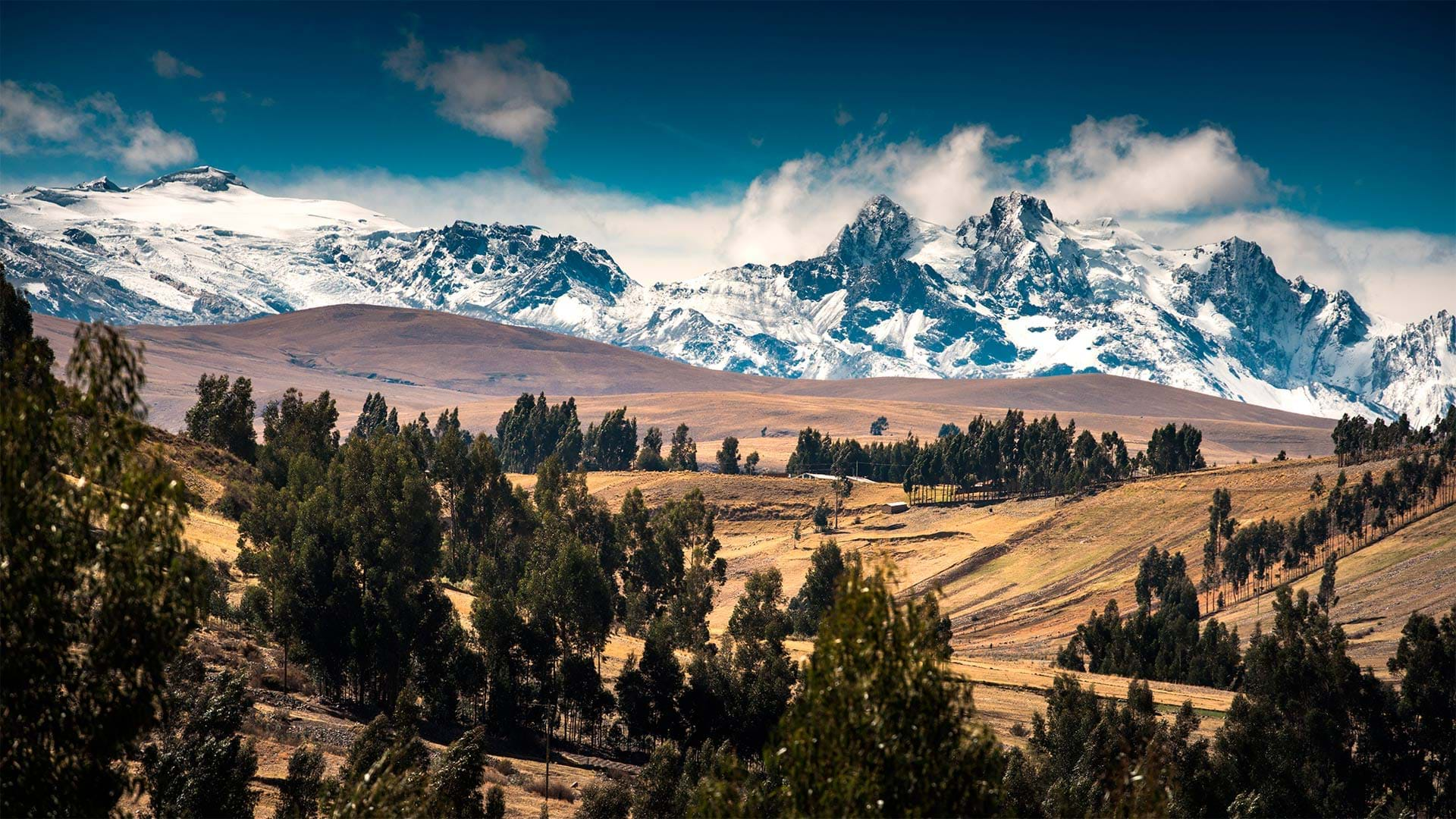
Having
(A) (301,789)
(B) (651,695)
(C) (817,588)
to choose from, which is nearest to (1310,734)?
(B) (651,695)

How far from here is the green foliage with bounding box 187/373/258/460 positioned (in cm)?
14338

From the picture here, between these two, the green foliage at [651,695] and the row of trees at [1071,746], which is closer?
the row of trees at [1071,746]

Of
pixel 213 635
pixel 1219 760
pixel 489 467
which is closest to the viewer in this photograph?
pixel 1219 760

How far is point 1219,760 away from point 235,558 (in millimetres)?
72772

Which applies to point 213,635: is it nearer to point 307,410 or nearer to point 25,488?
point 25,488

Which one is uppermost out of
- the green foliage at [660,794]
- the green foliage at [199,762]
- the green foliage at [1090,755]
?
the green foliage at [199,762]

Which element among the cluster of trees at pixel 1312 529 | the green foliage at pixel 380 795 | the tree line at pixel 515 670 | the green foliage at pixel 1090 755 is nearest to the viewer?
the tree line at pixel 515 670

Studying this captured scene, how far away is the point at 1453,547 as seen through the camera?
158 meters

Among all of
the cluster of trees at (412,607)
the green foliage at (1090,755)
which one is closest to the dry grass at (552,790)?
the cluster of trees at (412,607)

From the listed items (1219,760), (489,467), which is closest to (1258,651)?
(1219,760)

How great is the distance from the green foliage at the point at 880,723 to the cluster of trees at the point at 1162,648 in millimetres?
95677

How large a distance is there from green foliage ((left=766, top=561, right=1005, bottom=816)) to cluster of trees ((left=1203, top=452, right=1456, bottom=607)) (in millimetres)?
157782

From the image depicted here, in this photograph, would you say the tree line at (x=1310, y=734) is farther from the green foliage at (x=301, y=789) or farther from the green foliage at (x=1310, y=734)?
the green foliage at (x=301, y=789)

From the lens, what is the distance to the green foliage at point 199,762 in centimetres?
3800
